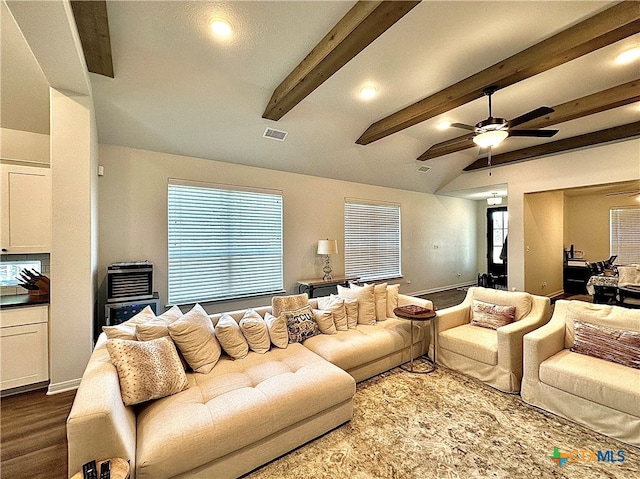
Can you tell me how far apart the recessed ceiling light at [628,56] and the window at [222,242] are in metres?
4.38

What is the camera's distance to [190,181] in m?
4.09

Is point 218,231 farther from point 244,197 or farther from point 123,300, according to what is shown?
point 123,300

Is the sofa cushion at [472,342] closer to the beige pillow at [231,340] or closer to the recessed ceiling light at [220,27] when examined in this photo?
the beige pillow at [231,340]

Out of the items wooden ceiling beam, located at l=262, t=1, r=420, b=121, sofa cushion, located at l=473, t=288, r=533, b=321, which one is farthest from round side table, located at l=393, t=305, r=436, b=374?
wooden ceiling beam, located at l=262, t=1, r=420, b=121

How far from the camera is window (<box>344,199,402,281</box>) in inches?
233

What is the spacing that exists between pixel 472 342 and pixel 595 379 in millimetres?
952

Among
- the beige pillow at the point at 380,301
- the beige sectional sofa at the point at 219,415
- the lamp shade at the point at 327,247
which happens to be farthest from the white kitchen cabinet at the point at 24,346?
the lamp shade at the point at 327,247

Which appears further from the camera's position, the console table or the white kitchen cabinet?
the console table

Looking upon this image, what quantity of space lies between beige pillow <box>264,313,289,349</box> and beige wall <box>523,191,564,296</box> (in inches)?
212

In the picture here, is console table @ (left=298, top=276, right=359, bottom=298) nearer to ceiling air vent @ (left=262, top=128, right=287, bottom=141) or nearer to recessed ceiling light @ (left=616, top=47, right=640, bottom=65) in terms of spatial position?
ceiling air vent @ (left=262, top=128, right=287, bottom=141)

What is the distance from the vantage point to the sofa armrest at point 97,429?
1316 millimetres

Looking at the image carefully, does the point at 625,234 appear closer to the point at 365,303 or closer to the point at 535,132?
the point at 535,132

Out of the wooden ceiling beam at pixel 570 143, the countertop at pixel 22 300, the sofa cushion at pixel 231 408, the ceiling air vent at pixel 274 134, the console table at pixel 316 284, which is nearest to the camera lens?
the sofa cushion at pixel 231 408

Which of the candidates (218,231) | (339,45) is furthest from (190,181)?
(339,45)
